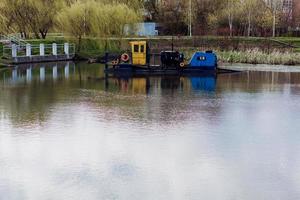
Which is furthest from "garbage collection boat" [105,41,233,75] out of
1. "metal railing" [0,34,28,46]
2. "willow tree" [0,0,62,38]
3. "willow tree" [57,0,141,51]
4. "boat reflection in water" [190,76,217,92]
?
"willow tree" [0,0,62,38]

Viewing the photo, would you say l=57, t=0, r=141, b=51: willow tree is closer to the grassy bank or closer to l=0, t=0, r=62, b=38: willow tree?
l=0, t=0, r=62, b=38: willow tree

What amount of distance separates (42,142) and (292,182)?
4.62 metres

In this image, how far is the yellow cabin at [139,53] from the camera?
2595 cm

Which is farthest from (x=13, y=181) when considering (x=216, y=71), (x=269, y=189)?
(x=216, y=71)

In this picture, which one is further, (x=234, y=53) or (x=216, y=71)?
(x=234, y=53)

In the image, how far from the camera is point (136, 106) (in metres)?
15.3

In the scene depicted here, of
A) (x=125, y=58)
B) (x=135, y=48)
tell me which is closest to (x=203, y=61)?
(x=135, y=48)

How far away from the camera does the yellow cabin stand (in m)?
26.0

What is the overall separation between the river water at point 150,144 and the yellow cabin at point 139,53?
718 centimetres

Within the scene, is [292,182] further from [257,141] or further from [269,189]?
[257,141]

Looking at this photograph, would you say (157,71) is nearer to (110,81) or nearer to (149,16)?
(110,81)

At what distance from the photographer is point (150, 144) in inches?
416

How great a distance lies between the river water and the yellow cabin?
718 cm

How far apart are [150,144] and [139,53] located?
1590 centimetres
